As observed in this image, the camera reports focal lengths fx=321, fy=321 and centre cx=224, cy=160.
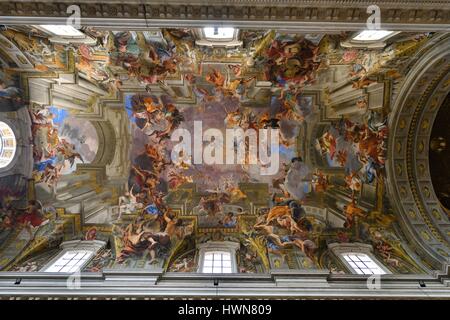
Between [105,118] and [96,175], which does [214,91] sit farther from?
[96,175]

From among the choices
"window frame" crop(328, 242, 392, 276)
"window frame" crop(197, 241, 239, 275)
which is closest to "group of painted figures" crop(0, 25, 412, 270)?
"window frame" crop(328, 242, 392, 276)

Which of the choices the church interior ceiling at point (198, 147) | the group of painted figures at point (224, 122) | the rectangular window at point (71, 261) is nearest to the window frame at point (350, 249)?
the church interior ceiling at point (198, 147)

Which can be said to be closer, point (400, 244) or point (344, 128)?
point (400, 244)

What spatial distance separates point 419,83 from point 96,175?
1242cm

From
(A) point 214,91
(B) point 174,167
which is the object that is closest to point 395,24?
(A) point 214,91

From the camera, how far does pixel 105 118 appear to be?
12953 millimetres

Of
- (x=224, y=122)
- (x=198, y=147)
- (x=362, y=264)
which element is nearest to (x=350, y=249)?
(x=362, y=264)

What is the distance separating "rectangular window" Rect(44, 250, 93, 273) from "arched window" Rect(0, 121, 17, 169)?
403 centimetres

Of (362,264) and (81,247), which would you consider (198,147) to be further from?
(362,264)

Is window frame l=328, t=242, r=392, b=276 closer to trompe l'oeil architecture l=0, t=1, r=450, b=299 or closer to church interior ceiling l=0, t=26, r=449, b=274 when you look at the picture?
trompe l'oeil architecture l=0, t=1, r=450, b=299

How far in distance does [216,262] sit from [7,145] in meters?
8.72

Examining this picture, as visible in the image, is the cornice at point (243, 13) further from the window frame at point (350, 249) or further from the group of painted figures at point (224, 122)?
the window frame at point (350, 249)

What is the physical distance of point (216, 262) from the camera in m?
11.1

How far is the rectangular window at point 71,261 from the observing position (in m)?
10.1
